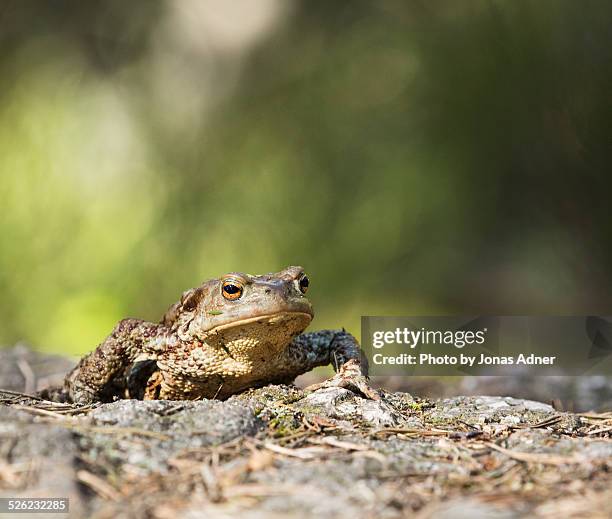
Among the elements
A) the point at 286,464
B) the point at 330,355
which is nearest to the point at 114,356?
the point at 330,355

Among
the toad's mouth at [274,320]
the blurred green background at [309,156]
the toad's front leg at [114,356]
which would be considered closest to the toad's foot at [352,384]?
the toad's mouth at [274,320]

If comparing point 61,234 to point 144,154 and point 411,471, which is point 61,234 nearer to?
point 144,154

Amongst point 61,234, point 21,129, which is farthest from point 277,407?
point 21,129

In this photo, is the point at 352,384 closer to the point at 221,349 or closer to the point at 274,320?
the point at 274,320

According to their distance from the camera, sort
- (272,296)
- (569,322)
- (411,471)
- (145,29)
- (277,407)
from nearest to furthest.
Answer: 1. (411,471)
2. (277,407)
3. (272,296)
4. (569,322)
5. (145,29)

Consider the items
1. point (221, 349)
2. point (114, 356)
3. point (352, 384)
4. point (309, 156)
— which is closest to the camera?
point (352, 384)

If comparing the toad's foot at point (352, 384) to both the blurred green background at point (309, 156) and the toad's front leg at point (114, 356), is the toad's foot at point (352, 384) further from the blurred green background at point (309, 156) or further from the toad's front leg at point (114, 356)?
the blurred green background at point (309, 156)

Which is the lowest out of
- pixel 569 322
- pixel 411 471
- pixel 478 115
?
pixel 411 471
